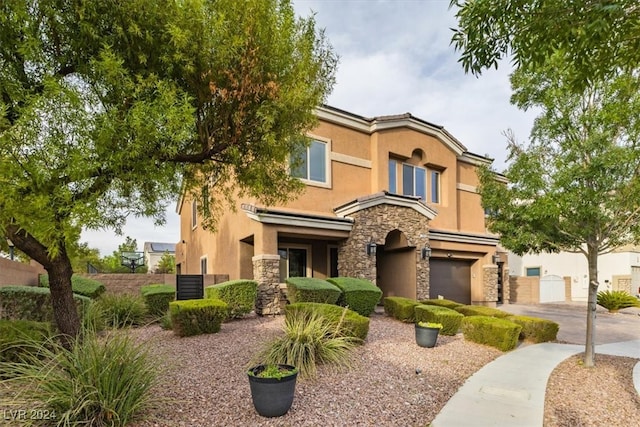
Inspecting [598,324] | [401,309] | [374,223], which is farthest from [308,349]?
[598,324]

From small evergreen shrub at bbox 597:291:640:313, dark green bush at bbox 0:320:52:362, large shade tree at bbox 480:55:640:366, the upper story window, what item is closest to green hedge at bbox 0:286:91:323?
dark green bush at bbox 0:320:52:362

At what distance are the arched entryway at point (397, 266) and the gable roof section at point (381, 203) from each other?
1191mm

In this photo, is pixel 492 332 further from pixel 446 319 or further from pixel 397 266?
pixel 397 266

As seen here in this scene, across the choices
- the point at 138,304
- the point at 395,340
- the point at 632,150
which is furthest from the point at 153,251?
the point at 632,150

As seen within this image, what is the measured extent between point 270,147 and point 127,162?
2.29 meters

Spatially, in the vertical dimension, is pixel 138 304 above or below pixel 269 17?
below

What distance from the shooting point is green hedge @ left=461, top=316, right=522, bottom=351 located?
9.01 metres

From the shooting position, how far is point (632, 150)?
23.4 ft

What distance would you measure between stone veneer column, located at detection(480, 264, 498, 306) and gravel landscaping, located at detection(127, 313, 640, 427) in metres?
10.2

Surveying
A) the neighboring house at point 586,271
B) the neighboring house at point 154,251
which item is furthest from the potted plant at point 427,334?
the neighboring house at point 154,251

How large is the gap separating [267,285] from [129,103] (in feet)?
27.0

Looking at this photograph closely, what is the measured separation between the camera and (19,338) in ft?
19.7

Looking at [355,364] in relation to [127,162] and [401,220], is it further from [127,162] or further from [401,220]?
[401,220]

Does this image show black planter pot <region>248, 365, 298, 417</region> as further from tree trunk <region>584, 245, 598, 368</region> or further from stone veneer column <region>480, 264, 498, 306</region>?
stone veneer column <region>480, 264, 498, 306</region>
